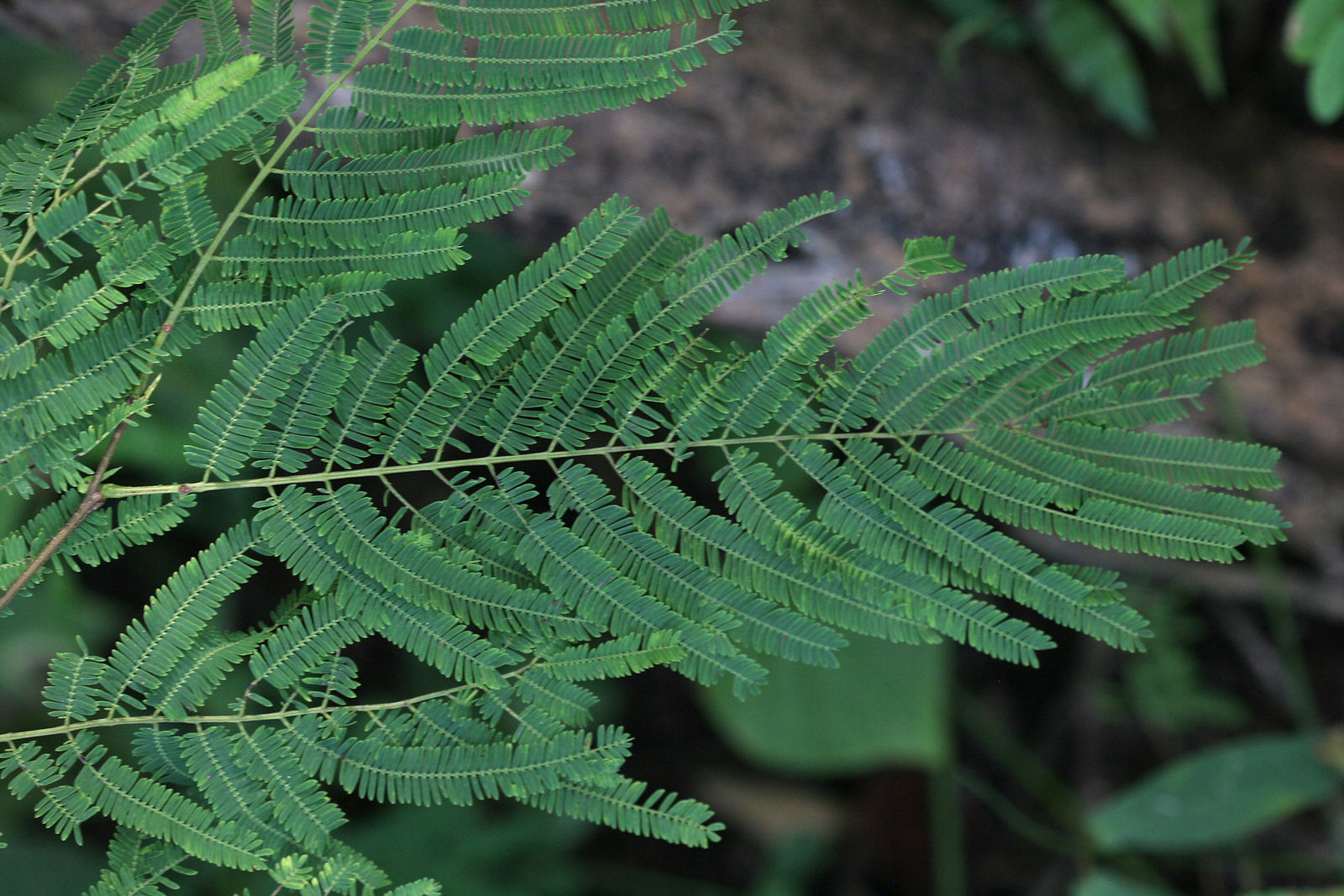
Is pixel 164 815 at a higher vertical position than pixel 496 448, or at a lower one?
lower

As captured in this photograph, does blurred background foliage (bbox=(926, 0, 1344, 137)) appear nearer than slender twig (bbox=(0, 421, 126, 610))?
No

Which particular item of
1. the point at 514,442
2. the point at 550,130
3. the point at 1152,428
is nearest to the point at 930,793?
the point at 1152,428

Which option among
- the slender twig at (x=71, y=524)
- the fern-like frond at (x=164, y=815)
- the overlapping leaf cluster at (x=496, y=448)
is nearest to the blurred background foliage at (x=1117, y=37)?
the overlapping leaf cluster at (x=496, y=448)

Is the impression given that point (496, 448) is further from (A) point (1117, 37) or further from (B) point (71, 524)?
(A) point (1117, 37)

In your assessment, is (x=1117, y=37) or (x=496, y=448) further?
(x=1117, y=37)

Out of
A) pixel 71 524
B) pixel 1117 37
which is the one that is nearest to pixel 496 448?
pixel 71 524

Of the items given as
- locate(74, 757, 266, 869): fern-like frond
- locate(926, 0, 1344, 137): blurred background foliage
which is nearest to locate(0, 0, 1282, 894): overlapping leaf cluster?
locate(74, 757, 266, 869): fern-like frond

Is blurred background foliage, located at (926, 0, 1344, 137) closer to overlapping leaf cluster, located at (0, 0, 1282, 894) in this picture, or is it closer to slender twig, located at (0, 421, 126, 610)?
overlapping leaf cluster, located at (0, 0, 1282, 894)

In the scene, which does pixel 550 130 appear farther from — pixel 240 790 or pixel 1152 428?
pixel 1152 428
